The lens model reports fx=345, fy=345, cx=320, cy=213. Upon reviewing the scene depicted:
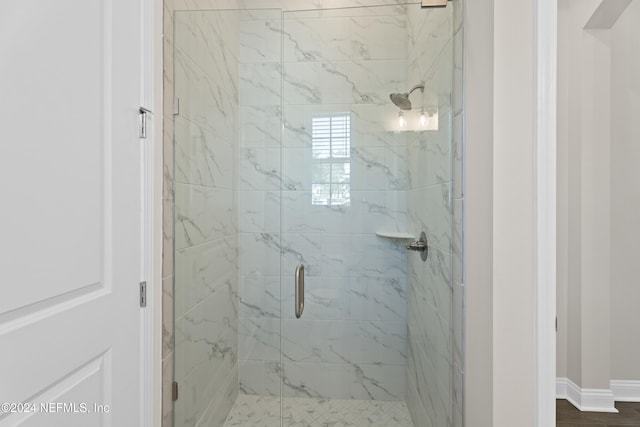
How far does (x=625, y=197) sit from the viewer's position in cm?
237

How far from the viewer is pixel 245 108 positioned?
1.60 meters

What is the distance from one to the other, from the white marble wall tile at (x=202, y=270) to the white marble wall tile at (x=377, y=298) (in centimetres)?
59

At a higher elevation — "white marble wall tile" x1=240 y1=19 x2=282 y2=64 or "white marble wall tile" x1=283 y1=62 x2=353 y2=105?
"white marble wall tile" x1=240 y1=19 x2=282 y2=64

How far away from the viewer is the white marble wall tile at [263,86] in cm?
159

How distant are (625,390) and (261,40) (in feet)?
10.4

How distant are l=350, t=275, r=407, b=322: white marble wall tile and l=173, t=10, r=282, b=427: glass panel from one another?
377 mm

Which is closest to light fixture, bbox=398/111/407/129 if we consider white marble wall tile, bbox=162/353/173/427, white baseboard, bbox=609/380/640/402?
white marble wall tile, bbox=162/353/173/427

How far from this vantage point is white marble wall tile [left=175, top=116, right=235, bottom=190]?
153cm

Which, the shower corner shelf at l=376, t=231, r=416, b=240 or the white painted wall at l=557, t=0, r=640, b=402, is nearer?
the shower corner shelf at l=376, t=231, r=416, b=240

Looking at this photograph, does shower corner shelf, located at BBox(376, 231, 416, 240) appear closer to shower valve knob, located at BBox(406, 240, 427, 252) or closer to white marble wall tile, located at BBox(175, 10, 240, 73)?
shower valve knob, located at BBox(406, 240, 427, 252)

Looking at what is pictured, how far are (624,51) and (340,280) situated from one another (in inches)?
100
